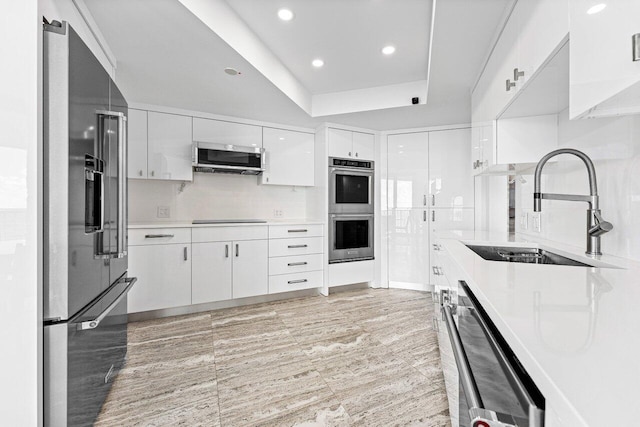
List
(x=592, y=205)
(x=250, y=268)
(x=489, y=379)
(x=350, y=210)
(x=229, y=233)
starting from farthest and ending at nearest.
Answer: (x=350, y=210) < (x=250, y=268) < (x=229, y=233) < (x=592, y=205) < (x=489, y=379)

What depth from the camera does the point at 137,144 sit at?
122 inches

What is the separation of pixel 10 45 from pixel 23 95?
15 centimetres

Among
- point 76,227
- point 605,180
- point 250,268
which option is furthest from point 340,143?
point 76,227

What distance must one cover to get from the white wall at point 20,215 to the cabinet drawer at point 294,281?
2434 mm

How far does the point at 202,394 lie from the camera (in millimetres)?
1764

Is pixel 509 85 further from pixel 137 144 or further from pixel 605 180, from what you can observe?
pixel 137 144

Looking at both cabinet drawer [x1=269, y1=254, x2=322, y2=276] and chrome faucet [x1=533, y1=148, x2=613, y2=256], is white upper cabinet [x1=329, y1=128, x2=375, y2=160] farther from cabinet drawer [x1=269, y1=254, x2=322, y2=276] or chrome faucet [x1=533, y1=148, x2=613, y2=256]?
chrome faucet [x1=533, y1=148, x2=613, y2=256]

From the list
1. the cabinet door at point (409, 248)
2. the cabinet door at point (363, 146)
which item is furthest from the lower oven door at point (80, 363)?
the cabinet door at point (409, 248)

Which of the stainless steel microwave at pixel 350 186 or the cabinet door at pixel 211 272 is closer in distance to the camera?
the cabinet door at pixel 211 272

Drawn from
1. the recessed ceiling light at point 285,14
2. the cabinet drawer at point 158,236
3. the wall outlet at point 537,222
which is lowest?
the cabinet drawer at point 158,236

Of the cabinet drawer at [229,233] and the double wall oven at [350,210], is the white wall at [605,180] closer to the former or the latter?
the double wall oven at [350,210]

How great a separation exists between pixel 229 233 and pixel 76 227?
1.96m

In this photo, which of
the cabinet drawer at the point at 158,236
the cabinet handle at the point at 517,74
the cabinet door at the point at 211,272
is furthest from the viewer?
the cabinet door at the point at 211,272

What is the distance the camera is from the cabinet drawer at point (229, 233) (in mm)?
3085
